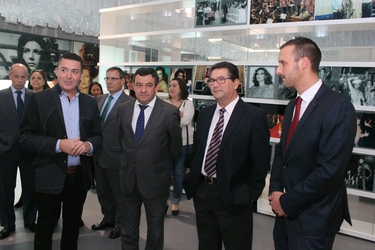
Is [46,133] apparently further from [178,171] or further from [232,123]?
[178,171]

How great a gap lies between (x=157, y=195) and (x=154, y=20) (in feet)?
10.8

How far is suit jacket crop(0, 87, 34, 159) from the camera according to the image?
9.91 feet

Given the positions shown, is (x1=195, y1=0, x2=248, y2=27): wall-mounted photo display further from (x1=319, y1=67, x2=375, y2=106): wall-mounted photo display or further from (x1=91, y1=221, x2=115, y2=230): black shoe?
(x1=91, y1=221, x2=115, y2=230): black shoe

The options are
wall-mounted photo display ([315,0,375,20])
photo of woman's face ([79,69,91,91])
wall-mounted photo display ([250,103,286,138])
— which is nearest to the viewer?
wall-mounted photo display ([315,0,375,20])

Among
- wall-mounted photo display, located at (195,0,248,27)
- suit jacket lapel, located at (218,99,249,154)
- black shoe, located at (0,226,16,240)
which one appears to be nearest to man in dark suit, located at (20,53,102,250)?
suit jacket lapel, located at (218,99,249,154)

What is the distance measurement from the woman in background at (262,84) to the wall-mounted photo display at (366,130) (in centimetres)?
105

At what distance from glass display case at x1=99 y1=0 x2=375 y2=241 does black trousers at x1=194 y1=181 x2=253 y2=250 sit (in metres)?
2.01

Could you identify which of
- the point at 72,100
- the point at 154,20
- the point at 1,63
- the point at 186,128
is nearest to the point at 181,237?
the point at 186,128

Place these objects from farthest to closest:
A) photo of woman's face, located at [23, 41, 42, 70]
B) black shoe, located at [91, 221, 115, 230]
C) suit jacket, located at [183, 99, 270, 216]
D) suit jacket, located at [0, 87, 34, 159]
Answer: photo of woman's face, located at [23, 41, 42, 70]
black shoe, located at [91, 221, 115, 230]
suit jacket, located at [0, 87, 34, 159]
suit jacket, located at [183, 99, 270, 216]

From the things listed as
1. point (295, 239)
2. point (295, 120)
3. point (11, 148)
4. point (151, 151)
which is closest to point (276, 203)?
point (295, 239)

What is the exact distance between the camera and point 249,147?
2.05 metres

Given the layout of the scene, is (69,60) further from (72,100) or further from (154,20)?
(154,20)

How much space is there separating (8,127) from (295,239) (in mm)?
2833

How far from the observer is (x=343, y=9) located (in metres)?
3.40
